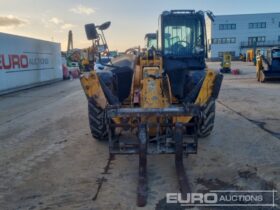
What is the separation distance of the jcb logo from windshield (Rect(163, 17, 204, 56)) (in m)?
11.1

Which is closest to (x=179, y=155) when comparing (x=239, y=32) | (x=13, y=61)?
(x=13, y=61)

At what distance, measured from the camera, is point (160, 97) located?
545 centimetres

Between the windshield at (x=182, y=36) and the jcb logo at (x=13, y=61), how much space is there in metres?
11.1

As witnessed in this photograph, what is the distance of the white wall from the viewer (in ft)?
54.5

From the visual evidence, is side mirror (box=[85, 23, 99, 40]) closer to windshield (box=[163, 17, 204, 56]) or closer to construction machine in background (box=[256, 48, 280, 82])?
windshield (box=[163, 17, 204, 56])

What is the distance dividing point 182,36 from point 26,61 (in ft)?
43.8

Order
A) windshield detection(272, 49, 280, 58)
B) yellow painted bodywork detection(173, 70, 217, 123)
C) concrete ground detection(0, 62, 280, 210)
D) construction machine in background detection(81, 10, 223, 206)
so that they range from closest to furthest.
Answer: concrete ground detection(0, 62, 280, 210), construction machine in background detection(81, 10, 223, 206), yellow painted bodywork detection(173, 70, 217, 123), windshield detection(272, 49, 280, 58)

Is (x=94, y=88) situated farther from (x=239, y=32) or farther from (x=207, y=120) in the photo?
(x=239, y=32)

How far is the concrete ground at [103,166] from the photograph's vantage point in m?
4.17

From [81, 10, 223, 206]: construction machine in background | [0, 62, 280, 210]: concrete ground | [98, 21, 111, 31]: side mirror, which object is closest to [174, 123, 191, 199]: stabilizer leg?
[81, 10, 223, 206]: construction machine in background

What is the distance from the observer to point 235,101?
1173 centimetres

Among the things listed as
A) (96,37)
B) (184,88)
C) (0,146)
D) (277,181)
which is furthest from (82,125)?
(277,181)

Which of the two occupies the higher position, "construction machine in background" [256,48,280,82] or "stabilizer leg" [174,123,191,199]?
"construction machine in background" [256,48,280,82]

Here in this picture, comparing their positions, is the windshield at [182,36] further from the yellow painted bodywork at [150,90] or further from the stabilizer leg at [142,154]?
the stabilizer leg at [142,154]
